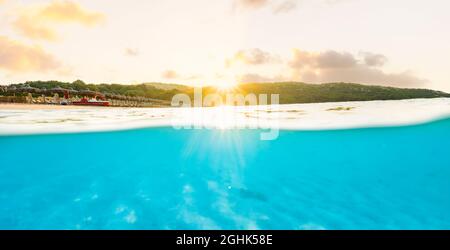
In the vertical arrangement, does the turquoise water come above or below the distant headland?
below

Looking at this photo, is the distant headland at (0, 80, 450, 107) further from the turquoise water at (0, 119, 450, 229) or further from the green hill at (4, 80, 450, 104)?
the turquoise water at (0, 119, 450, 229)

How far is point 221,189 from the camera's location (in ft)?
25.7

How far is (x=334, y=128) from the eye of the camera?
63.1ft

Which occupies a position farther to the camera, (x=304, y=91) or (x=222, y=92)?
(x=304, y=91)

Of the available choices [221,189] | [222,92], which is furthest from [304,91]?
[221,189]

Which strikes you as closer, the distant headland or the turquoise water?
the turquoise water

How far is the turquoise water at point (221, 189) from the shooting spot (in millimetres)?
5694

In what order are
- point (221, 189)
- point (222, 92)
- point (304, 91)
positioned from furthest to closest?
point (304, 91) < point (222, 92) < point (221, 189)

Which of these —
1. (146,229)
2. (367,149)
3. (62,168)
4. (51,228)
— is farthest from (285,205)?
(367,149)

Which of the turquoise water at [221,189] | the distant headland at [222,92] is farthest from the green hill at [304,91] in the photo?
the turquoise water at [221,189]

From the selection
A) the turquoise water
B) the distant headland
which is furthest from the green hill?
the turquoise water

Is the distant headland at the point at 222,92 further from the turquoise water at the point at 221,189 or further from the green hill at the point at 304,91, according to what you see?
the turquoise water at the point at 221,189

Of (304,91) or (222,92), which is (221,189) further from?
(304,91)

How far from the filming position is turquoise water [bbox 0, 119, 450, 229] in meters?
5.69
